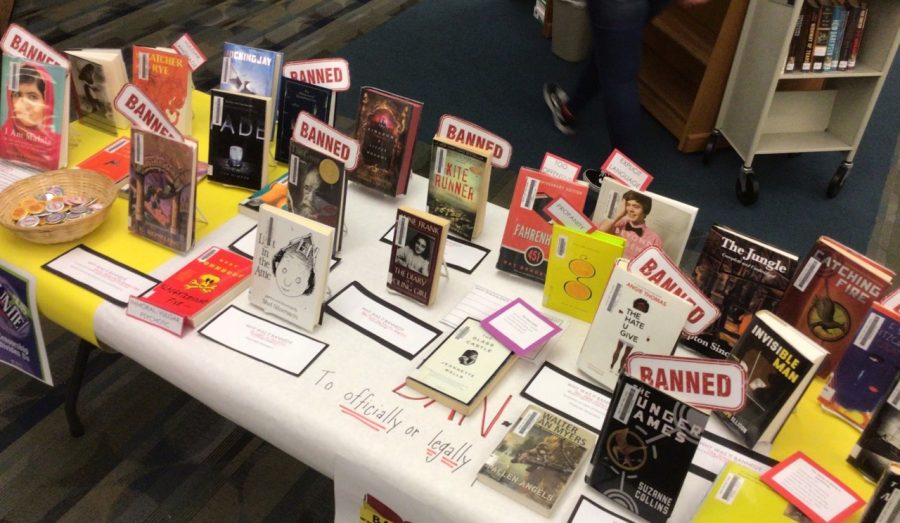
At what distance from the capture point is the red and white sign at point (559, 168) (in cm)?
165

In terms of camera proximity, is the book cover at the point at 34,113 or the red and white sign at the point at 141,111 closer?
the red and white sign at the point at 141,111

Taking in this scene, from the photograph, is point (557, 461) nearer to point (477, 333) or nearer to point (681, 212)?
point (477, 333)

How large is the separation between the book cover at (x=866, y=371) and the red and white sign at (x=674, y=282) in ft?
0.81

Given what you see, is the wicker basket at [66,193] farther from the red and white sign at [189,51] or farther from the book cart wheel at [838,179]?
the book cart wheel at [838,179]

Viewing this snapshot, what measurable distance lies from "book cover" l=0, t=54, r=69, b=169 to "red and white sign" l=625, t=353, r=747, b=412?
150 cm

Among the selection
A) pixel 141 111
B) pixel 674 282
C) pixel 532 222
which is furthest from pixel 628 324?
pixel 141 111

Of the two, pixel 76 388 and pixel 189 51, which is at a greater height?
pixel 189 51

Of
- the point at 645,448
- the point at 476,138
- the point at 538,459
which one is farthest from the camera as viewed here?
the point at 476,138

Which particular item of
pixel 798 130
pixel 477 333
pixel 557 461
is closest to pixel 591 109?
pixel 798 130

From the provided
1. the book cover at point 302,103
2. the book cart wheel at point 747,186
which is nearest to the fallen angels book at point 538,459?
the book cover at point 302,103

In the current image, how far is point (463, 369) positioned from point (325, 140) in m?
0.61

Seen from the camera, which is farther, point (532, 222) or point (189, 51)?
point (189, 51)

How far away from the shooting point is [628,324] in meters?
1.36

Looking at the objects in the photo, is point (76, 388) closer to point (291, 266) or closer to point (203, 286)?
point (203, 286)
